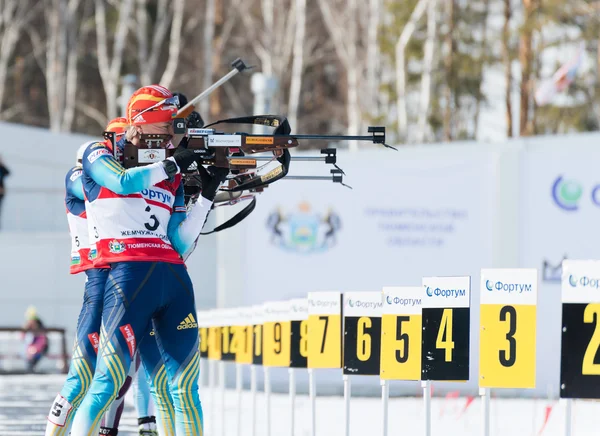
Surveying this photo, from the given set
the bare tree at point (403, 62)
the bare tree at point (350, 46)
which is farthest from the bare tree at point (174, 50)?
the bare tree at point (403, 62)

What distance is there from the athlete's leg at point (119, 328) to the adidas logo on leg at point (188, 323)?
6.8 inches

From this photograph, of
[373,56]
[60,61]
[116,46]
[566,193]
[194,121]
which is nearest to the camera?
[194,121]

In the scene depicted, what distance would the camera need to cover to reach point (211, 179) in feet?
21.8

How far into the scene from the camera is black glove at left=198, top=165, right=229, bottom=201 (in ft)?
21.6

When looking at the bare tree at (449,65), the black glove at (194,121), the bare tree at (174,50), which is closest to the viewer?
the black glove at (194,121)

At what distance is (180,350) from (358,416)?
6.45 m

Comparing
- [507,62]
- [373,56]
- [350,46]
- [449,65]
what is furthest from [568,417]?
[449,65]

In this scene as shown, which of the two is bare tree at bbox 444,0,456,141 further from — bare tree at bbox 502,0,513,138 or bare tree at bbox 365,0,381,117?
bare tree at bbox 365,0,381,117

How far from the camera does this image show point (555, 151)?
49.6 feet

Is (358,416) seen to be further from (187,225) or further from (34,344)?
(34,344)

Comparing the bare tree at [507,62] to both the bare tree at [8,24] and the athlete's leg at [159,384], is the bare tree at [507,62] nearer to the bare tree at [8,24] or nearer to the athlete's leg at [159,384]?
the bare tree at [8,24]

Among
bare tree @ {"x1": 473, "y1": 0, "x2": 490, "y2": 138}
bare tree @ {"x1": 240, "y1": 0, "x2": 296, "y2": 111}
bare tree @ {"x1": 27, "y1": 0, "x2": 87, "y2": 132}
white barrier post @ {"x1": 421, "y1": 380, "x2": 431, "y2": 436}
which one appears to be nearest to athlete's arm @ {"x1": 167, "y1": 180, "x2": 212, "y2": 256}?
white barrier post @ {"x1": 421, "y1": 380, "x2": 431, "y2": 436}

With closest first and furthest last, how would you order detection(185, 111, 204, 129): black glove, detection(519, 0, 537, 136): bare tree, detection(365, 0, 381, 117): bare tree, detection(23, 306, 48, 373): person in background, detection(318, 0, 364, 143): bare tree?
1. detection(185, 111, 204, 129): black glove
2. detection(23, 306, 48, 373): person in background
3. detection(519, 0, 537, 136): bare tree
4. detection(318, 0, 364, 143): bare tree
5. detection(365, 0, 381, 117): bare tree

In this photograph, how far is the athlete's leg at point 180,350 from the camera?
21.0 feet
